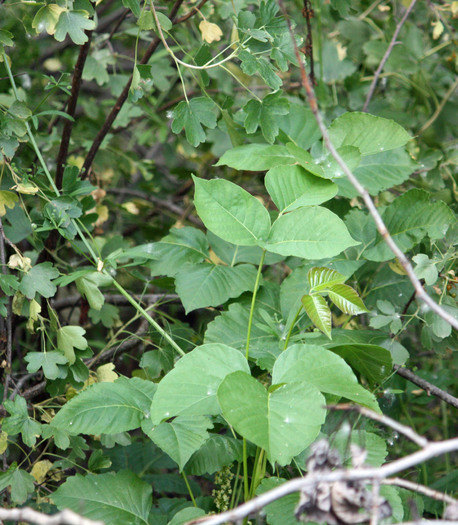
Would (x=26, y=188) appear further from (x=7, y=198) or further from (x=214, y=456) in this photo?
(x=214, y=456)

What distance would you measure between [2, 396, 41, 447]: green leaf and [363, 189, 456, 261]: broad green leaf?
728mm

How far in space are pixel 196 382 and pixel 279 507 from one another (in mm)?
258

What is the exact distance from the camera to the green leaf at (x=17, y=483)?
3.34 feet

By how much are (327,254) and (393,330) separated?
294mm

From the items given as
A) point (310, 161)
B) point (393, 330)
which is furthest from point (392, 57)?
point (393, 330)

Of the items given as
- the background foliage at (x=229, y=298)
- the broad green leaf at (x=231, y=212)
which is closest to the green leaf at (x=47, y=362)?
the background foliage at (x=229, y=298)

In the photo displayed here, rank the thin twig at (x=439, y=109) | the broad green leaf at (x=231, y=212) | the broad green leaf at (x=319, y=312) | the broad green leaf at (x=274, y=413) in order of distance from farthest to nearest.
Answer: the thin twig at (x=439, y=109) → the broad green leaf at (x=231, y=212) → the broad green leaf at (x=319, y=312) → the broad green leaf at (x=274, y=413)

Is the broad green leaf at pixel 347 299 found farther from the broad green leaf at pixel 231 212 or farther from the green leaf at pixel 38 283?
the green leaf at pixel 38 283

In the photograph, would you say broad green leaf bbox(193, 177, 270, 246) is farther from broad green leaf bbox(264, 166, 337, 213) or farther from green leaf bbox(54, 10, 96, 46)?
green leaf bbox(54, 10, 96, 46)

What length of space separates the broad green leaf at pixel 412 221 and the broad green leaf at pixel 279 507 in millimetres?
493

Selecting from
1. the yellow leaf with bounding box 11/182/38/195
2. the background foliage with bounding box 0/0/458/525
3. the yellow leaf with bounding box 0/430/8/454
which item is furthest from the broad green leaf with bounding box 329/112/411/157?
the yellow leaf with bounding box 0/430/8/454

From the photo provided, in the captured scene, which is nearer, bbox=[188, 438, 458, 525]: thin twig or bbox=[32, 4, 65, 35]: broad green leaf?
bbox=[188, 438, 458, 525]: thin twig

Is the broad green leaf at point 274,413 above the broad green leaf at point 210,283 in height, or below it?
above

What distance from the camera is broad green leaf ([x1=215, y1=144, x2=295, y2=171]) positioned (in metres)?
1.17
